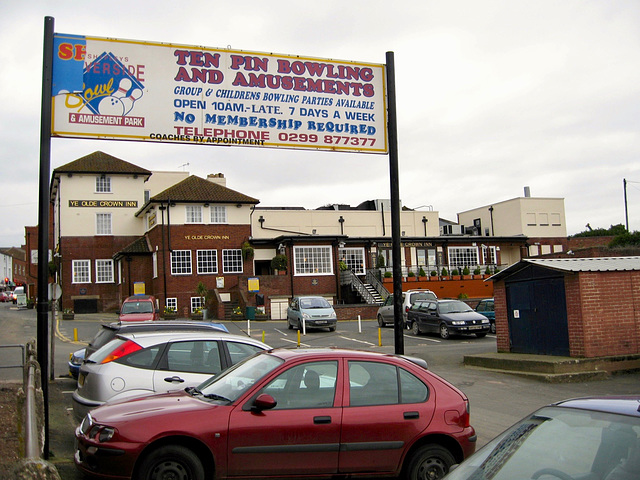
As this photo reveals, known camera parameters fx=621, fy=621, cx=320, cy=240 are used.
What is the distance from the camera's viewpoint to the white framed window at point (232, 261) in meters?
43.2

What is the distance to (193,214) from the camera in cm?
4300

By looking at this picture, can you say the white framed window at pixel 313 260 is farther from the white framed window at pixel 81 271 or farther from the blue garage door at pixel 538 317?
the blue garage door at pixel 538 317

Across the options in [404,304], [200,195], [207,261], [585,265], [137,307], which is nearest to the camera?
[585,265]

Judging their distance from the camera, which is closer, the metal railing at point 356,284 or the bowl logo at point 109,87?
the bowl logo at point 109,87

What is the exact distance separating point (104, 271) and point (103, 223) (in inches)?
150

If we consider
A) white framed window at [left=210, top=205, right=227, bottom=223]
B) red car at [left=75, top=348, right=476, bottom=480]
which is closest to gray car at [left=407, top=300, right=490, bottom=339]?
red car at [left=75, top=348, right=476, bottom=480]

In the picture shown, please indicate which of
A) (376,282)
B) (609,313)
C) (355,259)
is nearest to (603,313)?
(609,313)

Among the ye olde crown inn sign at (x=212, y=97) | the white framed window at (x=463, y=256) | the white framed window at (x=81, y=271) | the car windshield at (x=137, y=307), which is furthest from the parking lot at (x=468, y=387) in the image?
the white framed window at (x=463, y=256)

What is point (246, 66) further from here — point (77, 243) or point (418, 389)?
point (77, 243)

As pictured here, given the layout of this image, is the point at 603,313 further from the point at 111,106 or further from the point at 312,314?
the point at 312,314

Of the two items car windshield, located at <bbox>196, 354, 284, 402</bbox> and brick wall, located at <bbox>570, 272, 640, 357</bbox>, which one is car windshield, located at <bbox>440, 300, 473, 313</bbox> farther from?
car windshield, located at <bbox>196, 354, 284, 402</bbox>

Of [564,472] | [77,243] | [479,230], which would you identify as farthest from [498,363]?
[479,230]

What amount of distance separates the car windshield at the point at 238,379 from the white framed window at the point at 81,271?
44609mm

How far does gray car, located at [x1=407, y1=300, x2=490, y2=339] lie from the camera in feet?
82.4
